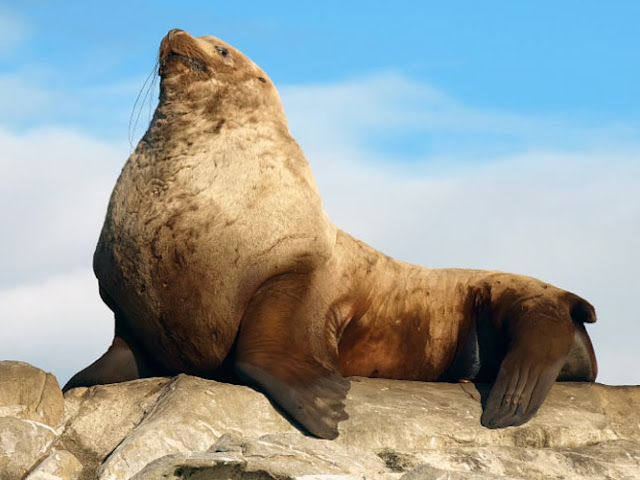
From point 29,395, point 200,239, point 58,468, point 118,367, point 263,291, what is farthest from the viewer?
point 118,367

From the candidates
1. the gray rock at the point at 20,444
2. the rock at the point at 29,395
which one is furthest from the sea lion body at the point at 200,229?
the gray rock at the point at 20,444

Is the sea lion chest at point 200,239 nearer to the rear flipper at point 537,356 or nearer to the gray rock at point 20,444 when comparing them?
the gray rock at point 20,444

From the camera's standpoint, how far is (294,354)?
27.5ft

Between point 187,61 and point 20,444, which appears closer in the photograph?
point 20,444

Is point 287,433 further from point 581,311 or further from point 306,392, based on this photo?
point 581,311

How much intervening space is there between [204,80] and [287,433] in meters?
3.33

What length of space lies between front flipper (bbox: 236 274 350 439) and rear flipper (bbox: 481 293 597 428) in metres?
1.27

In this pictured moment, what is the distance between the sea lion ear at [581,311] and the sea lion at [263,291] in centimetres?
1

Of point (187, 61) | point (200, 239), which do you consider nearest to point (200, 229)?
point (200, 239)

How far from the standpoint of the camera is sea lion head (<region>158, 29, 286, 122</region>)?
356 inches

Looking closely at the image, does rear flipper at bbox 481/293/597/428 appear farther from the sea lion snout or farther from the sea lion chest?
the sea lion snout

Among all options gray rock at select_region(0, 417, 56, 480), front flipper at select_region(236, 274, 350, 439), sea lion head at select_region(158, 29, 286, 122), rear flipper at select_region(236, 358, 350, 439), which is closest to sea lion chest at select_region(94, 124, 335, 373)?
front flipper at select_region(236, 274, 350, 439)

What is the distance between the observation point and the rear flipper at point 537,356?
8594 mm

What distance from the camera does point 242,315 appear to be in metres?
8.56
